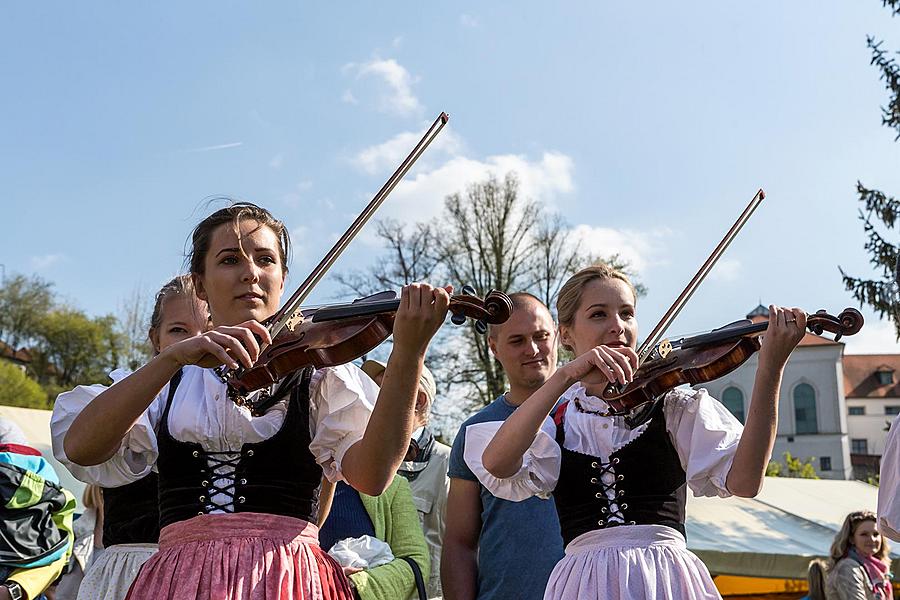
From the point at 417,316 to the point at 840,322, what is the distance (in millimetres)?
1277

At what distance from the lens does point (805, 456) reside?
174 feet

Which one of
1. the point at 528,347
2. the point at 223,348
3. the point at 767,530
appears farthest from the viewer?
the point at 767,530

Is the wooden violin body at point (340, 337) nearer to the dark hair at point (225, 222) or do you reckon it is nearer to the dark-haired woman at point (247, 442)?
the dark-haired woman at point (247, 442)

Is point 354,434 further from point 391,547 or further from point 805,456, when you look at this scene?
point 805,456

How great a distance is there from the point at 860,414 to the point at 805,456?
15636mm

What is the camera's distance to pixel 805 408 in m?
54.5

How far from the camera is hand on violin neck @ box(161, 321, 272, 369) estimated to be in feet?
6.75

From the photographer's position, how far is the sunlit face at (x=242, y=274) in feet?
8.33

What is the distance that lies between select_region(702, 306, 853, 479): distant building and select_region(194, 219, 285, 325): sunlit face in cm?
5173

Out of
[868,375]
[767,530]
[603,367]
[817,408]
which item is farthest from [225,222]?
[868,375]

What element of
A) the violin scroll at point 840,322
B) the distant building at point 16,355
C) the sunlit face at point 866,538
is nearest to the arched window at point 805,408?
the distant building at point 16,355

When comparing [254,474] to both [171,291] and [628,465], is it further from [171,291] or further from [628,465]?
[171,291]

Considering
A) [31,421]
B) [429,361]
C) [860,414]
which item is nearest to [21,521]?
[31,421]

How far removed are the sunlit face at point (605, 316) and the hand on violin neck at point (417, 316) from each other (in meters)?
1.21
